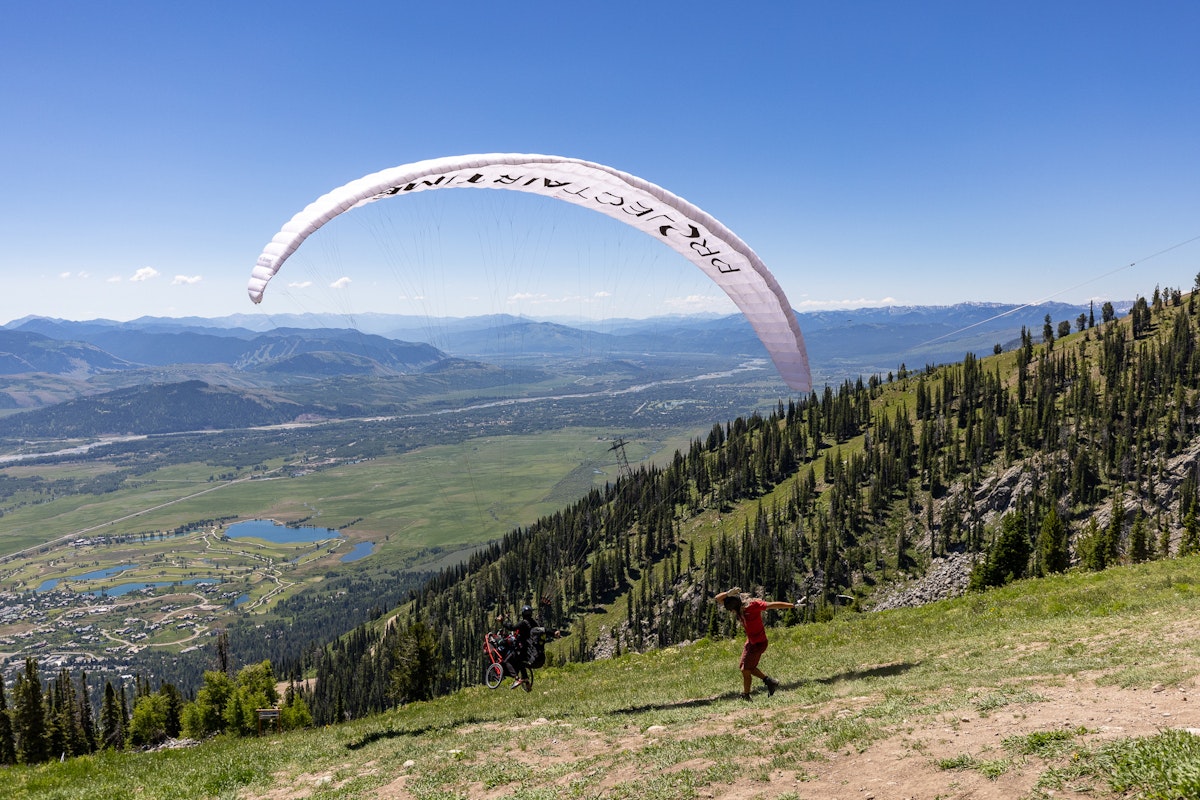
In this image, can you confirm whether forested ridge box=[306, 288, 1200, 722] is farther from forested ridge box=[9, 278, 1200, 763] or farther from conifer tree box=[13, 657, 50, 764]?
conifer tree box=[13, 657, 50, 764]

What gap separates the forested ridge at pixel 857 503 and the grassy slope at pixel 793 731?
94106 millimetres

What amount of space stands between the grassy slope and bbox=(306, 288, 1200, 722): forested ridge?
94.1 meters

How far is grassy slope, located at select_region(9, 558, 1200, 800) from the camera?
824cm

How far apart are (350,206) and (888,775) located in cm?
1805

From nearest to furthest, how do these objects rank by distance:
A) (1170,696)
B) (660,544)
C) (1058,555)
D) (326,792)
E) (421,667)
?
(1170,696) < (326,792) < (421,667) < (1058,555) < (660,544)

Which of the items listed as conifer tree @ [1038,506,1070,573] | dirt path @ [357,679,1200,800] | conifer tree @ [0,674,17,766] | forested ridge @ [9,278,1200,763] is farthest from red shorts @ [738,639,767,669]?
conifer tree @ [0,674,17,766]

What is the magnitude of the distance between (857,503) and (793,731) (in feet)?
499

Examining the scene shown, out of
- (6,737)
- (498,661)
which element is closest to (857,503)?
(498,661)

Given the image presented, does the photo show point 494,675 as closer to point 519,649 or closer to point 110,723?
point 519,649

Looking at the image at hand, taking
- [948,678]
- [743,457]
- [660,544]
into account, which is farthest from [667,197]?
[743,457]

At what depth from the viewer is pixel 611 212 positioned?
24.6m

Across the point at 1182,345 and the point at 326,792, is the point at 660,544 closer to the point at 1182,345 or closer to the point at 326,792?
the point at 1182,345

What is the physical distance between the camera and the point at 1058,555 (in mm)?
75688

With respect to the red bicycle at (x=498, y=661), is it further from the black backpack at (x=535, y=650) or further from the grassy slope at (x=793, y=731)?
the grassy slope at (x=793, y=731)
